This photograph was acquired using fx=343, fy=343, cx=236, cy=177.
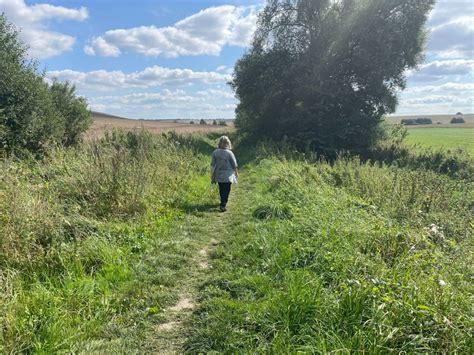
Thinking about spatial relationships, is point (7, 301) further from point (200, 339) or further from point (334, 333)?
point (334, 333)

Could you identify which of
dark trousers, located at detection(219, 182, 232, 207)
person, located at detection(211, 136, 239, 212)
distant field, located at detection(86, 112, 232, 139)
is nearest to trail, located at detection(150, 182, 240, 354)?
dark trousers, located at detection(219, 182, 232, 207)

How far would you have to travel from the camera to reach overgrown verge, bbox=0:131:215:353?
3896 mm

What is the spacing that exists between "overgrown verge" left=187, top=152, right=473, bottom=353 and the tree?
18783mm

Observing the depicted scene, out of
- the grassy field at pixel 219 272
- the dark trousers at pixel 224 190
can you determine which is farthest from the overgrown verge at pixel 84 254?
the dark trousers at pixel 224 190

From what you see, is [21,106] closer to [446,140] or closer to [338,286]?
[338,286]

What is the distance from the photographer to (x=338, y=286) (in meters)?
4.23

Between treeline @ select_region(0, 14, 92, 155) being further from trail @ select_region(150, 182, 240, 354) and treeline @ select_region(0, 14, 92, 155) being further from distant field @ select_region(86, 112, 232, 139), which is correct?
trail @ select_region(150, 182, 240, 354)

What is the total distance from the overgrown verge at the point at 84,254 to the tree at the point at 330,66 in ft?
60.3

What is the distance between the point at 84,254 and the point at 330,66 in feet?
80.7

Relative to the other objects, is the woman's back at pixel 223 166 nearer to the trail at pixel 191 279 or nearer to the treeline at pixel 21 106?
the trail at pixel 191 279

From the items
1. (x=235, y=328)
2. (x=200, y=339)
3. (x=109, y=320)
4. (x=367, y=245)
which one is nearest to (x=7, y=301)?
(x=109, y=320)

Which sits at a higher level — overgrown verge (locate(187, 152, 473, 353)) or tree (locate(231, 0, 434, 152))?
tree (locate(231, 0, 434, 152))

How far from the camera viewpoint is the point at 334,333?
3.45 metres

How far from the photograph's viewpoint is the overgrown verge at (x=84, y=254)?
12.8 feet
